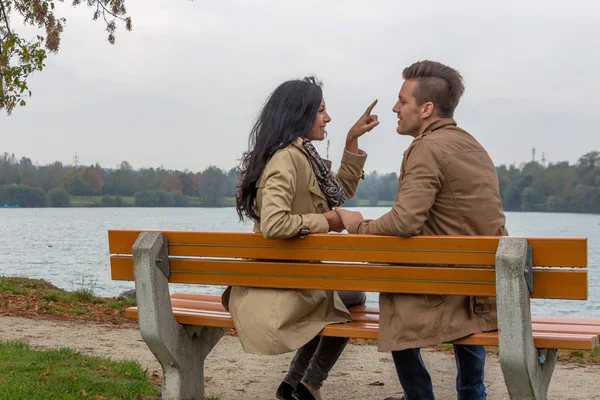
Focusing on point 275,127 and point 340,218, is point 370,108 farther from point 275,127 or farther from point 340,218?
point 340,218

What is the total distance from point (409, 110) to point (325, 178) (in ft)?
1.94

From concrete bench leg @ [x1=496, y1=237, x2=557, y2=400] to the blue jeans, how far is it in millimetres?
481

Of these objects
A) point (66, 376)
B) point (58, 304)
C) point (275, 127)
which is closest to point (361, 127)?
point (275, 127)

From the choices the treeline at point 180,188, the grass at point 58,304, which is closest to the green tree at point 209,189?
the treeline at point 180,188

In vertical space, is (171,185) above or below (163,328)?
above

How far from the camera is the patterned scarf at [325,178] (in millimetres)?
4418

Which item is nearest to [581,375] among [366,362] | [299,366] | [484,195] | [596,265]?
[366,362]

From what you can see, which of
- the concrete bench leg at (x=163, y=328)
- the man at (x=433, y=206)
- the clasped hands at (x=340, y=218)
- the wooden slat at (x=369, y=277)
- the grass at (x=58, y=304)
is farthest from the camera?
the grass at (x=58, y=304)

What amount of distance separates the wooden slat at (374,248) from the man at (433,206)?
93mm

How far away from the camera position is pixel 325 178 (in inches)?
176

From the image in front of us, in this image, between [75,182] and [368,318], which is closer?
[368,318]

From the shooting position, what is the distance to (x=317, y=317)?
14.4ft

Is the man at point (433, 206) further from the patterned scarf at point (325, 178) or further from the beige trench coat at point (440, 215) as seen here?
the patterned scarf at point (325, 178)

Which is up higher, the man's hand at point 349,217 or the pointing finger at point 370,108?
the pointing finger at point 370,108
